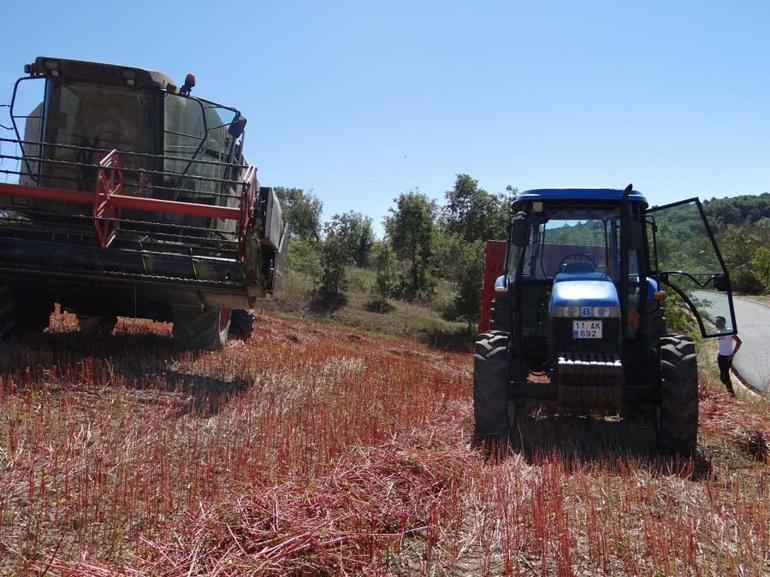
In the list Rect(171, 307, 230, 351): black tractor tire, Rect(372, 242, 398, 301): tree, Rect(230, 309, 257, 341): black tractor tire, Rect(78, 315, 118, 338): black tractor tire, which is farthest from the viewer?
Rect(372, 242, 398, 301): tree

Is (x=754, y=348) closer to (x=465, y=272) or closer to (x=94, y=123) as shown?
(x=465, y=272)

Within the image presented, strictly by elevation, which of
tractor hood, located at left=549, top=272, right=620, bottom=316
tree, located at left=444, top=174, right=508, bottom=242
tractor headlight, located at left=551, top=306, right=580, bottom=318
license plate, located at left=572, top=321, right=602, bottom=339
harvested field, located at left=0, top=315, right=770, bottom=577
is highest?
tree, located at left=444, top=174, right=508, bottom=242

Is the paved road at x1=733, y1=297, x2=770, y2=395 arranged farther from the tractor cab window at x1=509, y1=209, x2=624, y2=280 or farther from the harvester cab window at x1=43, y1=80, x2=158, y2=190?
the harvester cab window at x1=43, y1=80, x2=158, y2=190

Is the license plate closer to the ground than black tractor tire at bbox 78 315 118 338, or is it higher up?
higher up

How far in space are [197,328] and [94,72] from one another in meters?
3.12

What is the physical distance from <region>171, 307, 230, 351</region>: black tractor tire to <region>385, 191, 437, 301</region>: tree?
93.6ft

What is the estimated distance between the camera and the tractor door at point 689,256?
586 centimetres

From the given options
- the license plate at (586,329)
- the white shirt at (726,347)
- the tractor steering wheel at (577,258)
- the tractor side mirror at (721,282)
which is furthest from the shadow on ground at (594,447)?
the white shirt at (726,347)

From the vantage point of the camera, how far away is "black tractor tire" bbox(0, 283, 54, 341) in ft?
23.9

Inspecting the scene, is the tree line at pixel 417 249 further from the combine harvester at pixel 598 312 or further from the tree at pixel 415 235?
the combine harvester at pixel 598 312

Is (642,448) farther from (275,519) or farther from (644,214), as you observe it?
(275,519)

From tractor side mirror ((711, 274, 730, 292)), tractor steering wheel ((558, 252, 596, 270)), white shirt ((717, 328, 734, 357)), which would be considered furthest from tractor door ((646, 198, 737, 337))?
white shirt ((717, 328, 734, 357))

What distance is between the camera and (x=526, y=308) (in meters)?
6.36

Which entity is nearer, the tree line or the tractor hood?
the tractor hood
